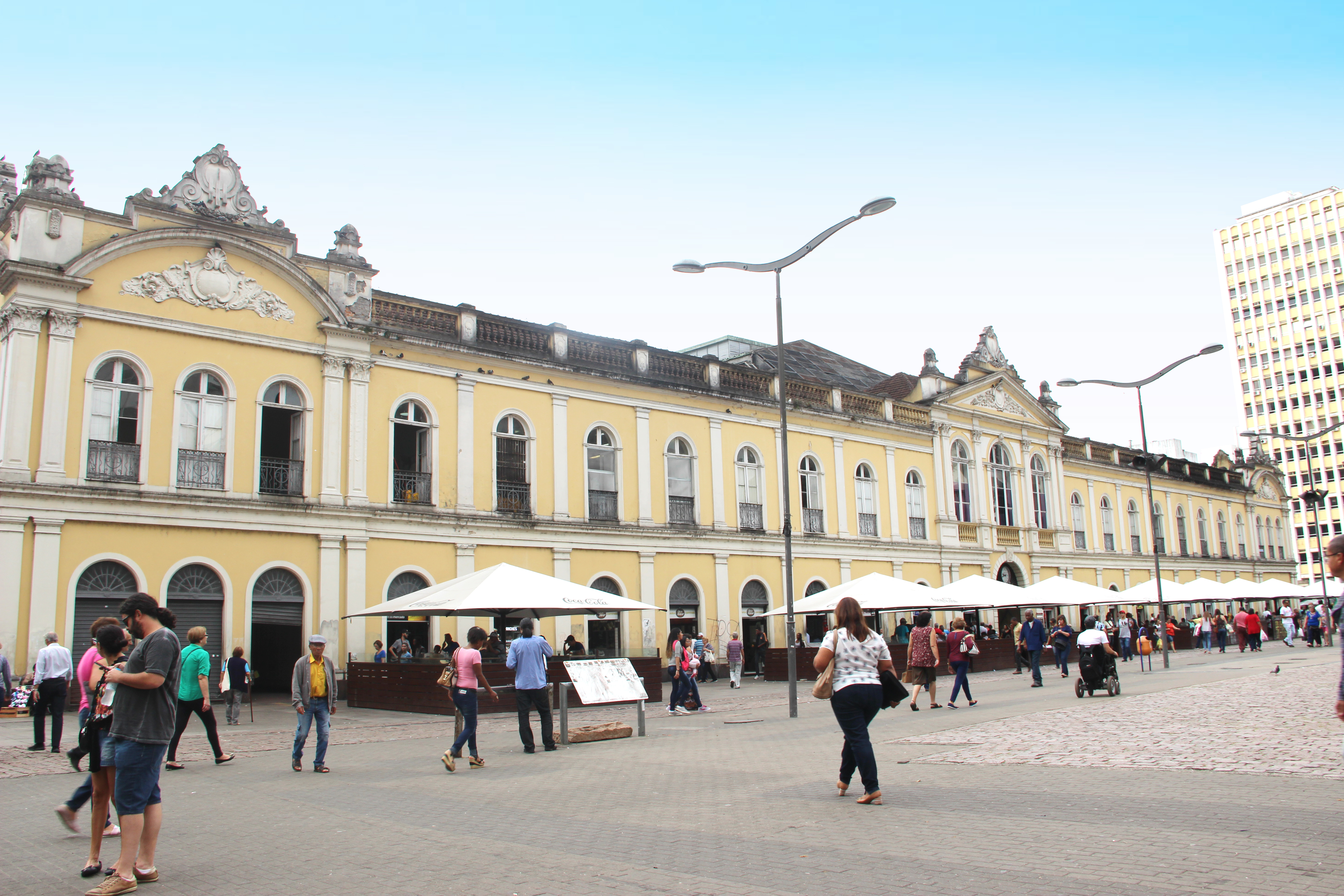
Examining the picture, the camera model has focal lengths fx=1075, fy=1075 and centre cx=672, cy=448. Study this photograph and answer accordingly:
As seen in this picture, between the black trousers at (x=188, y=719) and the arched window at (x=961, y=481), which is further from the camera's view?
the arched window at (x=961, y=481)

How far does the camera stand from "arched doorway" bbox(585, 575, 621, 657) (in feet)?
92.4

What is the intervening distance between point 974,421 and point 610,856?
36.1 meters

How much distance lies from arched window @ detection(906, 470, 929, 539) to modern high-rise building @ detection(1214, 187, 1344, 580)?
222 ft

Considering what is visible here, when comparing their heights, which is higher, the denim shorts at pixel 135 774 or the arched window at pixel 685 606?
the arched window at pixel 685 606

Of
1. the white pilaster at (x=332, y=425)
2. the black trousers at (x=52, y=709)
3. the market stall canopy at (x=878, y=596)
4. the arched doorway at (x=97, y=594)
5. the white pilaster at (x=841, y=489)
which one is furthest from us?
the white pilaster at (x=841, y=489)

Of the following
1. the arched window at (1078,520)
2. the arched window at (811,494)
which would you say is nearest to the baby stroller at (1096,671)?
the arched window at (811,494)

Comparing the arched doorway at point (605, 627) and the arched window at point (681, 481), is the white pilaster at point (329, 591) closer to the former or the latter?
the arched doorway at point (605, 627)

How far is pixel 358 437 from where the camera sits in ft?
79.2

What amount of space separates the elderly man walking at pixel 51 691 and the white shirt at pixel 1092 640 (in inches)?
625

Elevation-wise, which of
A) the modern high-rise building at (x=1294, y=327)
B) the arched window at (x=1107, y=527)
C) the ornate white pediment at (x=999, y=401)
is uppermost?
the modern high-rise building at (x=1294, y=327)

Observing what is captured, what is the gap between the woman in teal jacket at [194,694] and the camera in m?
12.7

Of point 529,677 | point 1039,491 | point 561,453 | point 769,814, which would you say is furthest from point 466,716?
point 1039,491

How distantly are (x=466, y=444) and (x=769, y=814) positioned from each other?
61.8ft

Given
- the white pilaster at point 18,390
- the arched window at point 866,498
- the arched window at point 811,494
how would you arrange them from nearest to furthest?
the white pilaster at point 18,390
the arched window at point 811,494
the arched window at point 866,498
